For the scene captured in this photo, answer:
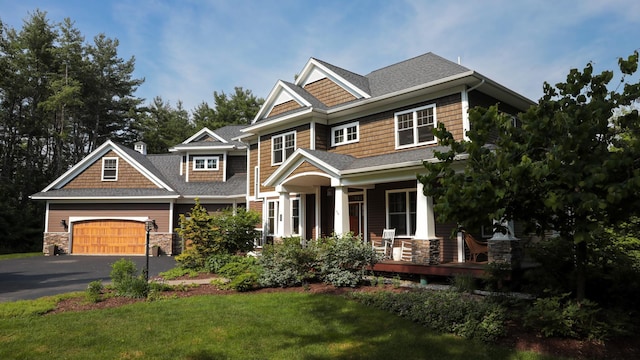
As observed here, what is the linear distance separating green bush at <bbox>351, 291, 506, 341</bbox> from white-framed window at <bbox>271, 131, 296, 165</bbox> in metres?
9.48

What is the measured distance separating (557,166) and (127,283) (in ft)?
29.2

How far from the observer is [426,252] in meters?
10.7

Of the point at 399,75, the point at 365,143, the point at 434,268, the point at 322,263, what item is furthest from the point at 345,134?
the point at 434,268

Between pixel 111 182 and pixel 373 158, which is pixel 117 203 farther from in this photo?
pixel 373 158

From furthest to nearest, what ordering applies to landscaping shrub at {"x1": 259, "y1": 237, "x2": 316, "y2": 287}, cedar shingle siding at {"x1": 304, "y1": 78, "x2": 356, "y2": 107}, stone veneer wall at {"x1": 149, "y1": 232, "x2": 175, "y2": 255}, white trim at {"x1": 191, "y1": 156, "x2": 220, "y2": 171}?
white trim at {"x1": 191, "y1": 156, "x2": 220, "y2": 171}, stone veneer wall at {"x1": 149, "y1": 232, "x2": 175, "y2": 255}, cedar shingle siding at {"x1": 304, "y1": 78, "x2": 356, "y2": 107}, landscaping shrub at {"x1": 259, "y1": 237, "x2": 316, "y2": 287}

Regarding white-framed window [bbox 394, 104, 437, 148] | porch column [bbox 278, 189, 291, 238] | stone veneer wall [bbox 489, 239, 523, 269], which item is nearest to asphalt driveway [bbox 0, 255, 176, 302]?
porch column [bbox 278, 189, 291, 238]

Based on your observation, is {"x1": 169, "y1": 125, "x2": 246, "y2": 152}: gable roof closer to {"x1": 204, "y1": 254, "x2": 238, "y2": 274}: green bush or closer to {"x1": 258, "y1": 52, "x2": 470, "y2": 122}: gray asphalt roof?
{"x1": 258, "y1": 52, "x2": 470, "y2": 122}: gray asphalt roof

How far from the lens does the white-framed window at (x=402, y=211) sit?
521 inches

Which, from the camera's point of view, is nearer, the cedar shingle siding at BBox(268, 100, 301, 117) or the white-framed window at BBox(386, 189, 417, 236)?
the white-framed window at BBox(386, 189, 417, 236)

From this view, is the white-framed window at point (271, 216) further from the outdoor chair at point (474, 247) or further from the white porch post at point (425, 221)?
the outdoor chair at point (474, 247)

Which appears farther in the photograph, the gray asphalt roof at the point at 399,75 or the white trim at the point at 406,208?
the gray asphalt roof at the point at 399,75

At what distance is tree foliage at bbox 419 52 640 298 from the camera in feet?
17.2

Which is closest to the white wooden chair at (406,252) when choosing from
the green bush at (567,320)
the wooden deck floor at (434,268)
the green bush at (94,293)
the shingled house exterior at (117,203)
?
the wooden deck floor at (434,268)

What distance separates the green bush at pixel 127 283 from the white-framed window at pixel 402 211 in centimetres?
772
